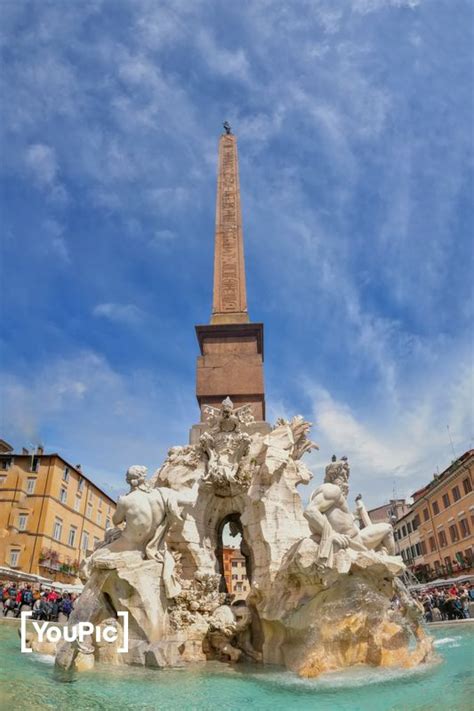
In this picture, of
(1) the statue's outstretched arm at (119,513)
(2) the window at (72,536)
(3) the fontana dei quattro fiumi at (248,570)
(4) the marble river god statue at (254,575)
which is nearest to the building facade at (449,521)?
(2) the window at (72,536)

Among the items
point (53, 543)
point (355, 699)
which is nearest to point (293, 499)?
point (355, 699)

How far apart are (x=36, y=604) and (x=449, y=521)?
75.2 feet

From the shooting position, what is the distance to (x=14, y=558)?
2427 cm

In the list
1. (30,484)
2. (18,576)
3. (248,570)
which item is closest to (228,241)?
(248,570)

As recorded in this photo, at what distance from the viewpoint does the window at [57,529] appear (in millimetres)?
25991

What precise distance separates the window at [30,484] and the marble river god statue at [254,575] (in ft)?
70.9

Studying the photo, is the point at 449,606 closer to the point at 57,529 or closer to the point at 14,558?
the point at 14,558

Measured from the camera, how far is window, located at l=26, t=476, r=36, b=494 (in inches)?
1025

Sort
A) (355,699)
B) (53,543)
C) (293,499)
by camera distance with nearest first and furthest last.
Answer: (355,699), (293,499), (53,543)

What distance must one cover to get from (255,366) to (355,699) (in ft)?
18.8

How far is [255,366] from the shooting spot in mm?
8992

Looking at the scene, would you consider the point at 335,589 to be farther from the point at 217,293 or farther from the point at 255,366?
the point at 217,293

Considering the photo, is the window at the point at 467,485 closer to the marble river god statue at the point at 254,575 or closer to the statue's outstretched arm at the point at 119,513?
the marble river god statue at the point at 254,575

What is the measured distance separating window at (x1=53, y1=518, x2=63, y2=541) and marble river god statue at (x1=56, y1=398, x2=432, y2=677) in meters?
21.7
